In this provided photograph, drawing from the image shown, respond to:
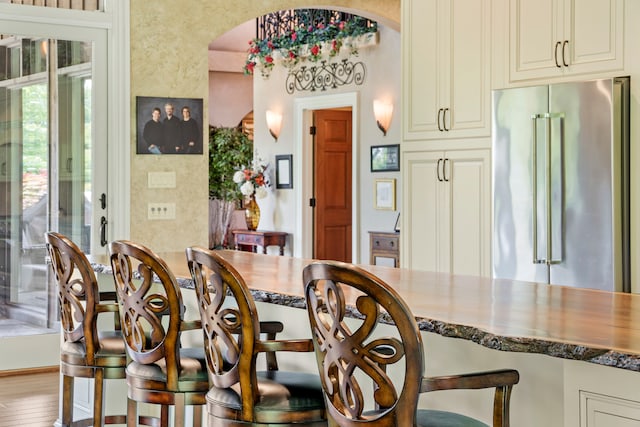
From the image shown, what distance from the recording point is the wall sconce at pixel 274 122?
1021cm

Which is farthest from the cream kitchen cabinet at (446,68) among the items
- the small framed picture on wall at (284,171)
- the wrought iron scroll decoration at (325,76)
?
the small framed picture on wall at (284,171)

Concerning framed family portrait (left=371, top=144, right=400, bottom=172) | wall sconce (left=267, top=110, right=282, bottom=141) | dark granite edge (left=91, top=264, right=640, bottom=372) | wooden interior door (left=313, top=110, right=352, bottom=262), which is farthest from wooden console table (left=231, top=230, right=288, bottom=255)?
dark granite edge (left=91, top=264, right=640, bottom=372)

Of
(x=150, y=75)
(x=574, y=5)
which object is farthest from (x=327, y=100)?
(x=574, y=5)

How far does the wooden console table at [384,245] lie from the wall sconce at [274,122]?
A: 86.0 inches

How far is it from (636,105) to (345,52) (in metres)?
5.04

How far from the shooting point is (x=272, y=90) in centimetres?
1034

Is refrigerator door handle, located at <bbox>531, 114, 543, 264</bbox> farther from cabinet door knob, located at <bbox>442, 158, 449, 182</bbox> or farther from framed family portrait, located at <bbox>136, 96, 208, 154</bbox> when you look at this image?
framed family portrait, located at <bbox>136, 96, 208, 154</bbox>

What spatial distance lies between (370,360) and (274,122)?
8378 millimetres

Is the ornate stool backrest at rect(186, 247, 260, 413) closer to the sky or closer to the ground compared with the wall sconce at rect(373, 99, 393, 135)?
closer to the ground

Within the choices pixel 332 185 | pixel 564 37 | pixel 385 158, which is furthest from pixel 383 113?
pixel 564 37

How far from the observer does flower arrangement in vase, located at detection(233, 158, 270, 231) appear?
10.1 m

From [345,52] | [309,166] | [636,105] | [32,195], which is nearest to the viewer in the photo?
[636,105]

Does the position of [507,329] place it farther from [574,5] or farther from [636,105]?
[574,5]

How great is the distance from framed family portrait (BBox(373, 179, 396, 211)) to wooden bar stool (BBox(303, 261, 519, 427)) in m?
6.35
